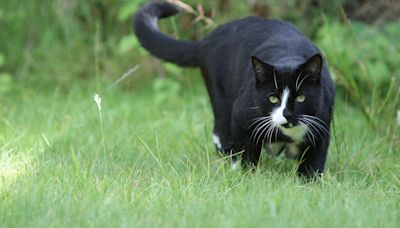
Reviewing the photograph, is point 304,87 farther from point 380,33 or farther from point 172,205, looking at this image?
point 380,33

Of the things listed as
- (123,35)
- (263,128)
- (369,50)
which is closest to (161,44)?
(263,128)

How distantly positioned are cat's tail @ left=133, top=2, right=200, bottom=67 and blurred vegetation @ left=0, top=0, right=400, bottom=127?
128 centimetres

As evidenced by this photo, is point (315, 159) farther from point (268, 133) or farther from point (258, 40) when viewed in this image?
point (258, 40)

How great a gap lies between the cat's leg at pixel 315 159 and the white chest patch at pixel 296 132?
11cm

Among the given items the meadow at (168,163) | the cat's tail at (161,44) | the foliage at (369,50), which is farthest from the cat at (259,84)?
the foliage at (369,50)

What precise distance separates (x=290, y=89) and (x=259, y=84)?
20 cm

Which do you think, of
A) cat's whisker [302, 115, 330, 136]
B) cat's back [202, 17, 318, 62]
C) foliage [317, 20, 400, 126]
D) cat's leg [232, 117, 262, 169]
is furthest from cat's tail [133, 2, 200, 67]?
foliage [317, 20, 400, 126]

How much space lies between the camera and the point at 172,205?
3061mm

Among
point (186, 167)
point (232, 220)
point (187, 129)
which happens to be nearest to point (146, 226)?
point (232, 220)

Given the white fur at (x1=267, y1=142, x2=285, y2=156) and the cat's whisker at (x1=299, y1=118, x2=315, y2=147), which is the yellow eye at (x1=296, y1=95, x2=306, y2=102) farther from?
the white fur at (x1=267, y1=142, x2=285, y2=156)

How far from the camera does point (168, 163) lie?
3.80 meters

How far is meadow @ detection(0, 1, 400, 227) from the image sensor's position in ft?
9.67

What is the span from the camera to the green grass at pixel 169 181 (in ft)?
9.57

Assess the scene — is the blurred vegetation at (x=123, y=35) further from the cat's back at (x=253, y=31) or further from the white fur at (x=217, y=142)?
the white fur at (x=217, y=142)
